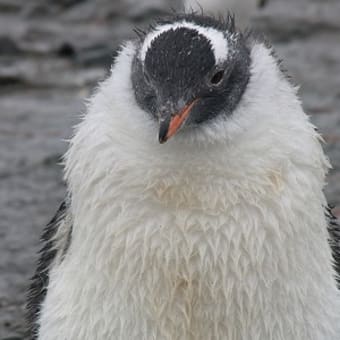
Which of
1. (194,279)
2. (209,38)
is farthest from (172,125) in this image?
(194,279)

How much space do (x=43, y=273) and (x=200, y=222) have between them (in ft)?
2.92

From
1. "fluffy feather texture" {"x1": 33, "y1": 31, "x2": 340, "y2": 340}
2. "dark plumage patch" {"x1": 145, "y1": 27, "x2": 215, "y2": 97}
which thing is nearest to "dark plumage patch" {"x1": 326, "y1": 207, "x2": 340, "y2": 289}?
"fluffy feather texture" {"x1": 33, "y1": 31, "x2": 340, "y2": 340}

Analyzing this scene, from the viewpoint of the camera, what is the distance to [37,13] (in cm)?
1263

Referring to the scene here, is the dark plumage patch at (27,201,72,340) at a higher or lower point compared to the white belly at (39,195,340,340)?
lower

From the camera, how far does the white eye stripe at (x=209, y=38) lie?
160 inches

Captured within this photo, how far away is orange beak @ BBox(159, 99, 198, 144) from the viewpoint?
12.7ft

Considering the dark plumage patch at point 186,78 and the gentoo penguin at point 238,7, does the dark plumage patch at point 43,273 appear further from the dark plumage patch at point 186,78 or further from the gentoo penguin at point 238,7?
the gentoo penguin at point 238,7

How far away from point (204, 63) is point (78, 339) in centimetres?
109

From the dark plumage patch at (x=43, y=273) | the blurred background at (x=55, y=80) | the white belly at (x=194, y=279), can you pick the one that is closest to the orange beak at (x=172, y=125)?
the white belly at (x=194, y=279)

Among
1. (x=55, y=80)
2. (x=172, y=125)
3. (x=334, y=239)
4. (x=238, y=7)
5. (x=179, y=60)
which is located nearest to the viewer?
(x=172, y=125)

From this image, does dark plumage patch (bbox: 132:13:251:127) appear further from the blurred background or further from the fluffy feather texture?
the blurred background

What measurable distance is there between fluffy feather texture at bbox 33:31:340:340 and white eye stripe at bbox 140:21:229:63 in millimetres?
146

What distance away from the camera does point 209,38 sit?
407cm

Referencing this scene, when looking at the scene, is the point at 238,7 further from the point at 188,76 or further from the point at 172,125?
the point at 172,125
